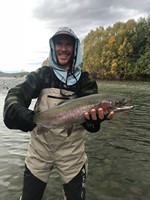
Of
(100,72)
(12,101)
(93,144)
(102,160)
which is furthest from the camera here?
(100,72)

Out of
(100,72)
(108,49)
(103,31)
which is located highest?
(103,31)

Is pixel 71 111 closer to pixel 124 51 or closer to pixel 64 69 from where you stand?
pixel 64 69

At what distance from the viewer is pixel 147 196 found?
6941 millimetres

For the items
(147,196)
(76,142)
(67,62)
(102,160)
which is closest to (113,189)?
(147,196)

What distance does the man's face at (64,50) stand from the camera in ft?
14.9

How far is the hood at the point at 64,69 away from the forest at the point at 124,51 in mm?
72393

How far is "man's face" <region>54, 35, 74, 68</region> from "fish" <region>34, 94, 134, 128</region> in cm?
70

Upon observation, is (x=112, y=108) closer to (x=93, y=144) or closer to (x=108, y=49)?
(x=93, y=144)

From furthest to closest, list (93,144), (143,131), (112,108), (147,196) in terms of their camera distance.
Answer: (143,131) < (93,144) < (147,196) < (112,108)

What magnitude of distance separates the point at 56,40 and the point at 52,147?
1.67 meters

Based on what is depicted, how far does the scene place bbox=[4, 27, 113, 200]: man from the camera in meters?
4.28

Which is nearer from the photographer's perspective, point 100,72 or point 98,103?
point 98,103

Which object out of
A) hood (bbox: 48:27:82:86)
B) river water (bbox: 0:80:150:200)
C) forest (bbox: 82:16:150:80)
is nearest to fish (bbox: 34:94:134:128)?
hood (bbox: 48:27:82:86)

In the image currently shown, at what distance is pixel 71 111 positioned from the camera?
423cm
